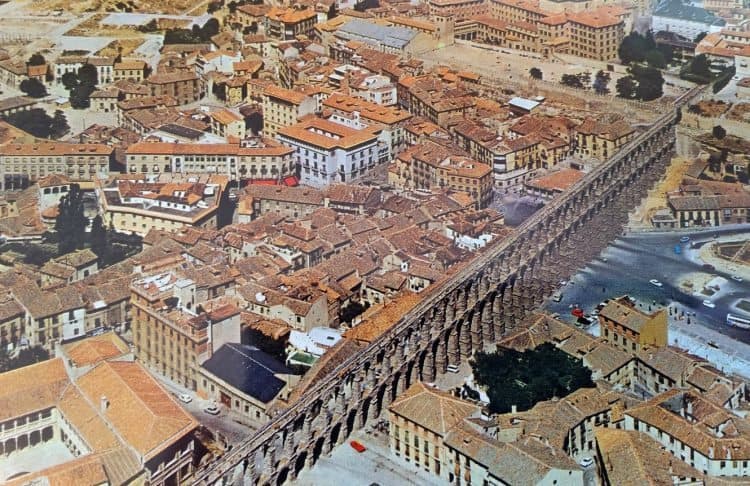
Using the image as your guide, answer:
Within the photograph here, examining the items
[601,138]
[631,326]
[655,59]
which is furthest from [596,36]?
[631,326]

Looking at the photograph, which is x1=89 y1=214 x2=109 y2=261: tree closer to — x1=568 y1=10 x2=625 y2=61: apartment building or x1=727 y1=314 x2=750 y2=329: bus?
x1=727 y1=314 x2=750 y2=329: bus

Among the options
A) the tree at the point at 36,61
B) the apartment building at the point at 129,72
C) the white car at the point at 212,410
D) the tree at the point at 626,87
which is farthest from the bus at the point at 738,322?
the tree at the point at 36,61

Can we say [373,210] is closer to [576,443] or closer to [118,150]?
[118,150]

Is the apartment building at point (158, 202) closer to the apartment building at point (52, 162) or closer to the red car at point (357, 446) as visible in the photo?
the apartment building at point (52, 162)

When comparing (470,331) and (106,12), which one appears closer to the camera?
(470,331)

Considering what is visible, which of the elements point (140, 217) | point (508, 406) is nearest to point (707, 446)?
point (508, 406)

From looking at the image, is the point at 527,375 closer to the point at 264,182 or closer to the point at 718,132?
the point at 264,182
